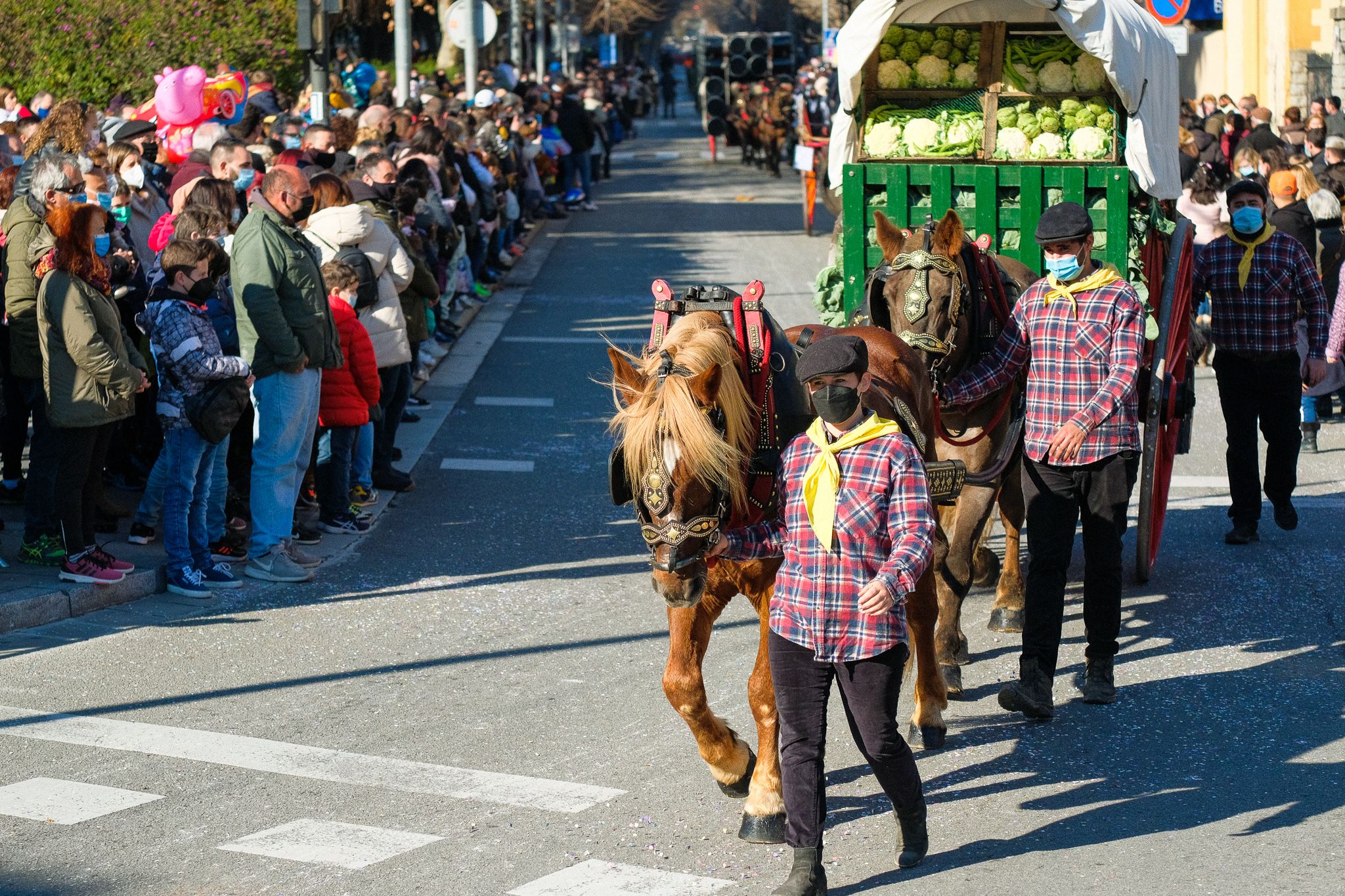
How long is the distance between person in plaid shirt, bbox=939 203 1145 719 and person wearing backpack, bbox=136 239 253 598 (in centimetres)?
388

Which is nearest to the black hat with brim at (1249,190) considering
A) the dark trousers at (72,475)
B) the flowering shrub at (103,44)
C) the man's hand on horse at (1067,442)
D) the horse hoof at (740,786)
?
the man's hand on horse at (1067,442)

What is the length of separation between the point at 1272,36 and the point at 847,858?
85.4 ft

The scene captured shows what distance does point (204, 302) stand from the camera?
8523 millimetres

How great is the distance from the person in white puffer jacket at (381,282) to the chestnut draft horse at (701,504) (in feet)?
14.8

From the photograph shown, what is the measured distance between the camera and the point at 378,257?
10.3m

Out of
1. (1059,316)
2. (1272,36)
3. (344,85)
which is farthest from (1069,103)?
(1272,36)

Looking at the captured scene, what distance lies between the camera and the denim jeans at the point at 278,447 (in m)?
8.80

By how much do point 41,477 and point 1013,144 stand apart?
5287mm

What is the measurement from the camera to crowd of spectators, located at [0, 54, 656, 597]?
831 cm

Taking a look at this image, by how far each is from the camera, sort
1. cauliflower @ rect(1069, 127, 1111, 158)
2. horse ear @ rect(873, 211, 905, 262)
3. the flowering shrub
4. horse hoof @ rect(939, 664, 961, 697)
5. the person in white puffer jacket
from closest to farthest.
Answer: horse hoof @ rect(939, 664, 961, 697), horse ear @ rect(873, 211, 905, 262), cauliflower @ rect(1069, 127, 1111, 158), the person in white puffer jacket, the flowering shrub

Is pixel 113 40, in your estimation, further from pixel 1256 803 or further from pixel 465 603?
pixel 1256 803

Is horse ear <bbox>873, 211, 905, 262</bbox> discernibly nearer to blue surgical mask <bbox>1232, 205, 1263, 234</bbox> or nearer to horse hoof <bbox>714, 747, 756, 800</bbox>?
horse hoof <bbox>714, 747, 756, 800</bbox>

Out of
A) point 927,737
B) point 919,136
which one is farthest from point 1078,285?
point 919,136

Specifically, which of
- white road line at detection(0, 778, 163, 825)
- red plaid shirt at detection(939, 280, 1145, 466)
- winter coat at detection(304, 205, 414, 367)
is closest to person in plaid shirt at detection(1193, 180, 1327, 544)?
red plaid shirt at detection(939, 280, 1145, 466)
